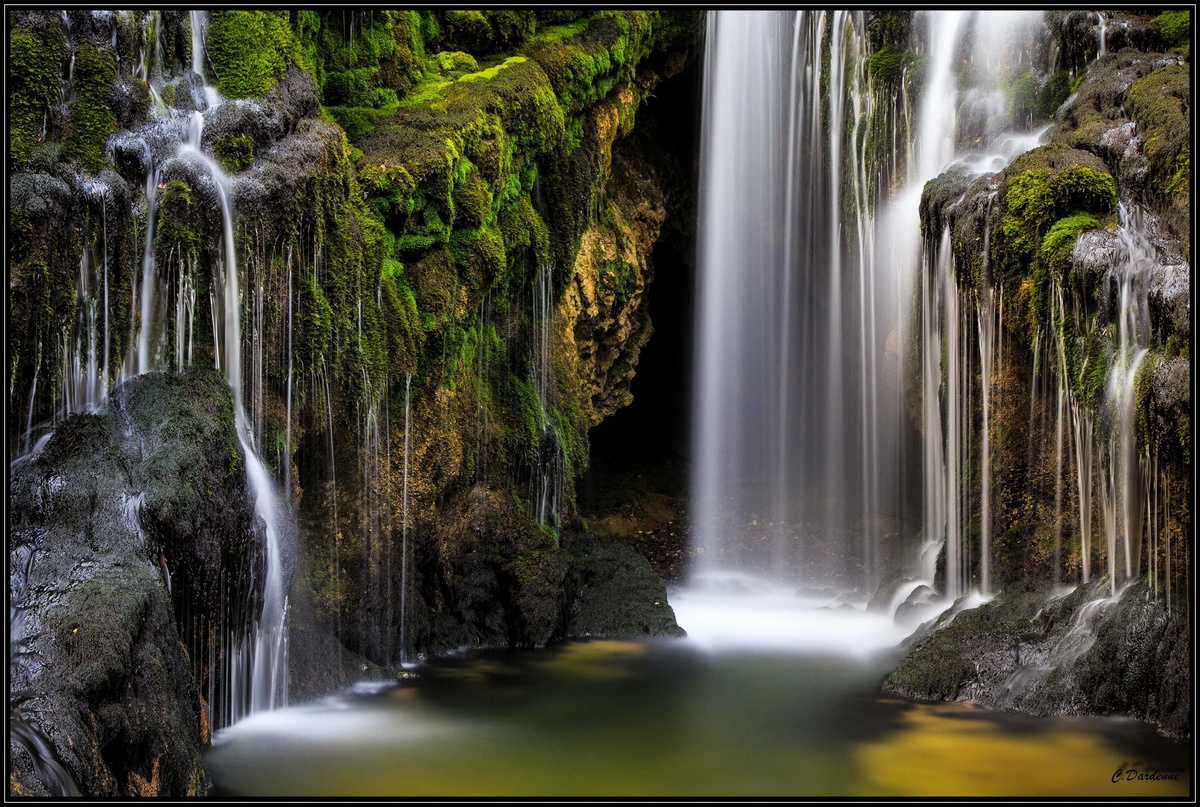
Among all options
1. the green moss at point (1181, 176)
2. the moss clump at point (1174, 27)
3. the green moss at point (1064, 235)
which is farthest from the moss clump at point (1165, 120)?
the moss clump at point (1174, 27)

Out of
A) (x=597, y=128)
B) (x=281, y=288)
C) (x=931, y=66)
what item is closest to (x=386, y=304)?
(x=281, y=288)

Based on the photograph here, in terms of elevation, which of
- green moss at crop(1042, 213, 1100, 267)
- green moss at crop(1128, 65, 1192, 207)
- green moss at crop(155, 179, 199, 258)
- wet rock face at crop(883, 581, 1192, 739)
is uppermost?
green moss at crop(1128, 65, 1192, 207)

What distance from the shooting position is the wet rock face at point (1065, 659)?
989 centimetres

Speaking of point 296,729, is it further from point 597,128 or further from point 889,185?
point 889,185

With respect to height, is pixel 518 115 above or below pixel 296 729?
above

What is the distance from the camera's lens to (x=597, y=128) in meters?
17.7

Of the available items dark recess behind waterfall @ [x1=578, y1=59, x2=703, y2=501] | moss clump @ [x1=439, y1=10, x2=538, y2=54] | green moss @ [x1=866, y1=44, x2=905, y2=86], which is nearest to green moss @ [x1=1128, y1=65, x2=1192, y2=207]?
green moss @ [x1=866, y1=44, x2=905, y2=86]

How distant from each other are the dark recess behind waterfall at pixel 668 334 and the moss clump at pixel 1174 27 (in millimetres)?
9174

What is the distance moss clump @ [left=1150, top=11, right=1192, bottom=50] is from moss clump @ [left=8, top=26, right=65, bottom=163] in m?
14.4

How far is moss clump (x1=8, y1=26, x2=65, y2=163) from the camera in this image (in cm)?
855

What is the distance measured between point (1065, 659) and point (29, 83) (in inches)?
457
